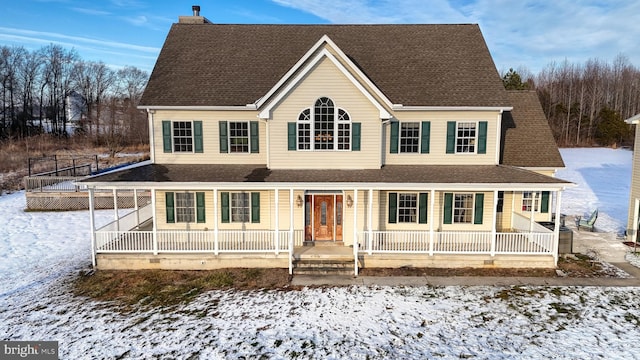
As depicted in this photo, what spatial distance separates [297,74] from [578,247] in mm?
13075

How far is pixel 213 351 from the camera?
842 centimetres

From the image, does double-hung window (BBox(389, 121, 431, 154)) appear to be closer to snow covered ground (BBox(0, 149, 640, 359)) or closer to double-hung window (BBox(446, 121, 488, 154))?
double-hung window (BBox(446, 121, 488, 154))

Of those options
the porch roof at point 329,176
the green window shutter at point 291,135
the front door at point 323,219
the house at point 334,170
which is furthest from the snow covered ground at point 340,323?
the green window shutter at point 291,135

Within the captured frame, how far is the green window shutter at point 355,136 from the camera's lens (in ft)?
46.3

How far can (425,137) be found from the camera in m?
15.0

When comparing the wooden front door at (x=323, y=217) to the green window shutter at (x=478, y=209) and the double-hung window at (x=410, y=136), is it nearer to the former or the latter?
the double-hung window at (x=410, y=136)

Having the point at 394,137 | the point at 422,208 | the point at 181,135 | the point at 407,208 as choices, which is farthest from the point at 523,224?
the point at 181,135

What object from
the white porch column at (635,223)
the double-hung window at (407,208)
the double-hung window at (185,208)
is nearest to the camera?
the double-hung window at (407,208)

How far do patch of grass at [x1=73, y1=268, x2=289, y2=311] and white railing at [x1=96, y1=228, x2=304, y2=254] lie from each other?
0.79 meters

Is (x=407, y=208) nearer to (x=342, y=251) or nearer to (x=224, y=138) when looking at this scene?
(x=342, y=251)

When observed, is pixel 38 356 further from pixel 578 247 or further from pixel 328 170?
pixel 578 247

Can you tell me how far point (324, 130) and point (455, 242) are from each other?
21.4 ft

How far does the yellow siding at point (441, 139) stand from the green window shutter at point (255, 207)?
17.7 feet

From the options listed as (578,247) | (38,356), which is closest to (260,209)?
(38,356)
